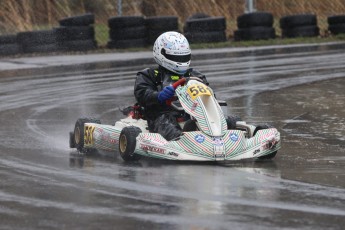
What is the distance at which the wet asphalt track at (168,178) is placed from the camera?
6840 millimetres

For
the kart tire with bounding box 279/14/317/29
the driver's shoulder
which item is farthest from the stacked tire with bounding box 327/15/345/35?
the driver's shoulder

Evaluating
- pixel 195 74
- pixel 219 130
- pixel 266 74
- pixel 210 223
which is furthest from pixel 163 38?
pixel 266 74

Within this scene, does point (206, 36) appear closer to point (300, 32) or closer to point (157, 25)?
point (157, 25)

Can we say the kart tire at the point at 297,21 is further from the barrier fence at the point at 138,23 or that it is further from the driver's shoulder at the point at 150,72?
the driver's shoulder at the point at 150,72

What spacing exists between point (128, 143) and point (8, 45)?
1442 cm

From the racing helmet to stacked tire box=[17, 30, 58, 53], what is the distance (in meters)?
13.4

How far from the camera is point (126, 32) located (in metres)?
24.9

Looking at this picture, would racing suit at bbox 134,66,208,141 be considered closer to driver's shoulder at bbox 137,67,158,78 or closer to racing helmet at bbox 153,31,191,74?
driver's shoulder at bbox 137,67,158,78

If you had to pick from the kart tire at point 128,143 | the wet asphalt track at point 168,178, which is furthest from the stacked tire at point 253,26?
the kart tire at point 128,143

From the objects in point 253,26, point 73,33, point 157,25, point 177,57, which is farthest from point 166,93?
point 253,26

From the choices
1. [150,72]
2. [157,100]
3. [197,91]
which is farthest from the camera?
[150,72]

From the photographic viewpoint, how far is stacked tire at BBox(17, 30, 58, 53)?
23422mm

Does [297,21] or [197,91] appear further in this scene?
[297,21]

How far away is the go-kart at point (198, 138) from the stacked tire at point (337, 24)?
1904 cm
